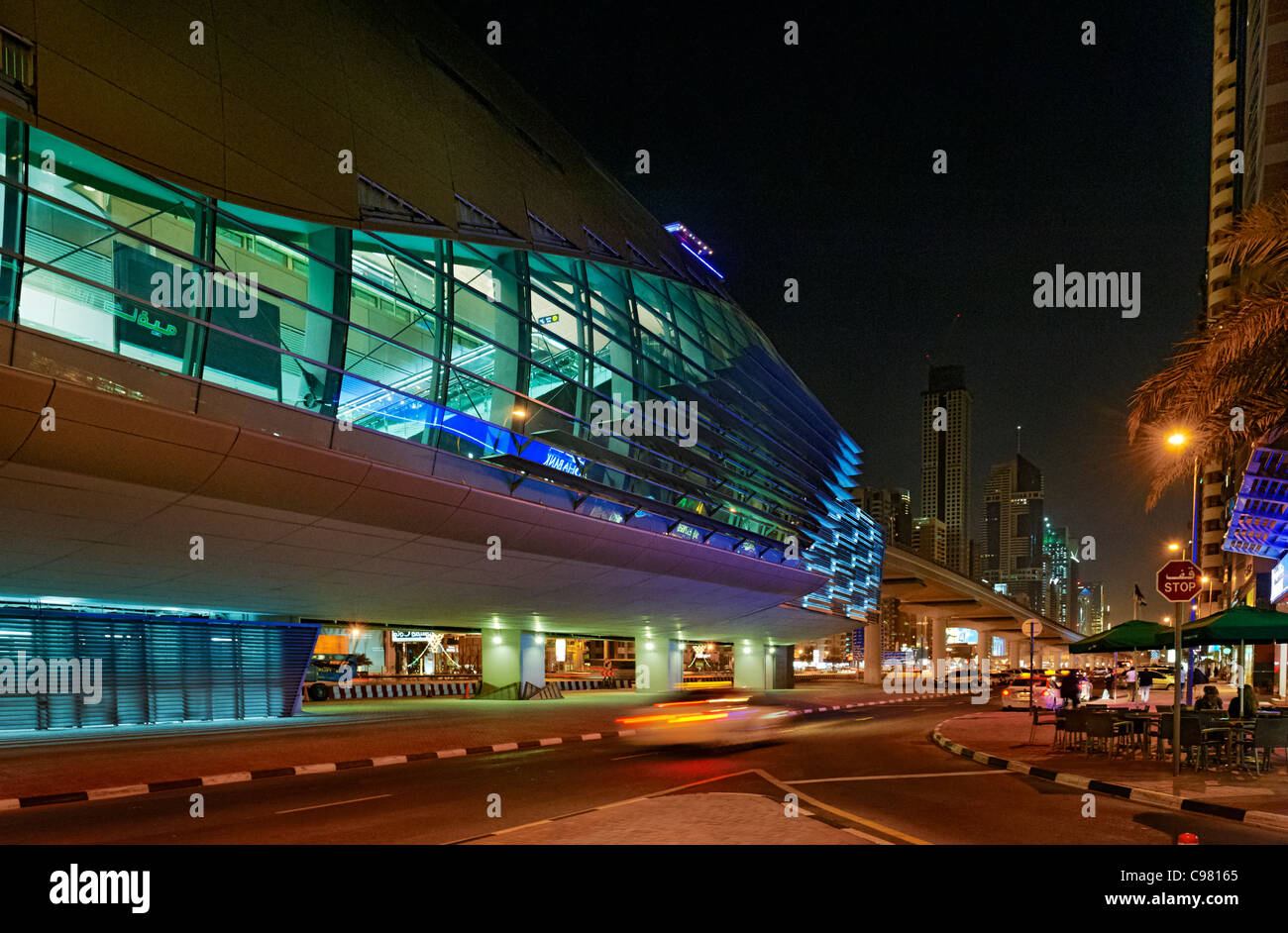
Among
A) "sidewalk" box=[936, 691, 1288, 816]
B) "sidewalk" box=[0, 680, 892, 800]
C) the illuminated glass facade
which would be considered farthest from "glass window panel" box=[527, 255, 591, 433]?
"sidewalk" box=[936, 691, 1288, 816]

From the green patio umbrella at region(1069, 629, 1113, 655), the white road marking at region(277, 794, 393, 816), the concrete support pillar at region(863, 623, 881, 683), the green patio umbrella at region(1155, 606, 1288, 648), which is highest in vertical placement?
the green patio umbrella at region(1155, 606, 1288, 648)

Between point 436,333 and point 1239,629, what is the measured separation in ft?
55.2

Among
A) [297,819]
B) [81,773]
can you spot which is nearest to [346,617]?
[81,773]

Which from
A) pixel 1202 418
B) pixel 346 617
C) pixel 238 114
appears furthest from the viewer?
pixel 346 617

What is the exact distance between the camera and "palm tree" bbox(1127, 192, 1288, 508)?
1098cm

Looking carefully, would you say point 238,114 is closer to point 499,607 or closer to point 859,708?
point 499,607

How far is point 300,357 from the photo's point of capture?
57.2ft

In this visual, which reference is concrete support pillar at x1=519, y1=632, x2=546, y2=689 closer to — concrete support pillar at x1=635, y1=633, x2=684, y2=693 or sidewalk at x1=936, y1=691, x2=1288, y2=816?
concrete support pillar at x1=635, y1=633, x2=684, y2=693

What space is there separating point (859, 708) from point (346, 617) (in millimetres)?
21362

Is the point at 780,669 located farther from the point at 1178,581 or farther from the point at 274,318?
the point at 1178,581

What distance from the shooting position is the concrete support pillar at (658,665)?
169 ft

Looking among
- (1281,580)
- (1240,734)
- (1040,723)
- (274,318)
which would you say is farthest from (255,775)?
(1281,580)

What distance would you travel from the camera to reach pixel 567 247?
2478 centimetres

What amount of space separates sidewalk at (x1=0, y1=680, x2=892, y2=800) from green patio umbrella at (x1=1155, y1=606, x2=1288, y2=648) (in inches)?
516
